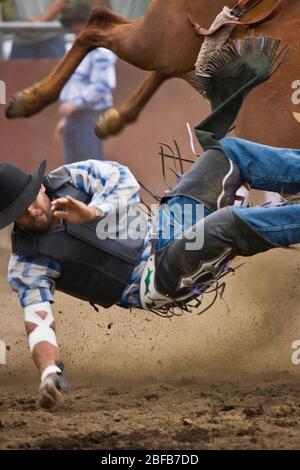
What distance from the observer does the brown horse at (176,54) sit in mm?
5051

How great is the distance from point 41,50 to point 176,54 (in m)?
2.66

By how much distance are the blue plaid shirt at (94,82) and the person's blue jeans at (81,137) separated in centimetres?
8

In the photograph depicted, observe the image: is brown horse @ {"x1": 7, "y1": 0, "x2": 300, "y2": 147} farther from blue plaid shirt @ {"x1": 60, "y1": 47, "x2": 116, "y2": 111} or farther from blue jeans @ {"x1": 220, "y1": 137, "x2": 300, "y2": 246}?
blue plaid shirt @ {"x1": 60, "y1": 47, "x2": 116, "y2": 111}

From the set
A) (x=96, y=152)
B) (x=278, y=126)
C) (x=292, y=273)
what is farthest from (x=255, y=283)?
(x=96, y=152)

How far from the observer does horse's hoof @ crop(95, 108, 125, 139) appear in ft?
19.9

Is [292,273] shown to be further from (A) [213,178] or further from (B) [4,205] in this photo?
(B) [4,205]

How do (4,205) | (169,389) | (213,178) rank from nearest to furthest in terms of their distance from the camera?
(4,205)
(213,178)
(169,389)

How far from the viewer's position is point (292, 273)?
18.3 feet

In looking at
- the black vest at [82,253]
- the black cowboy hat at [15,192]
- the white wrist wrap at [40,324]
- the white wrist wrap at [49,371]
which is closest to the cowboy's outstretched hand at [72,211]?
the black cowboy hat at [15,192]

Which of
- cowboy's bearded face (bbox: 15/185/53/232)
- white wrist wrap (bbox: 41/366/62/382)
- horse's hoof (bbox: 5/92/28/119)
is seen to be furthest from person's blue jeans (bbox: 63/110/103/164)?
white wrist wrap (bbox: 41/366/62/382)

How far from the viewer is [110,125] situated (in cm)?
607

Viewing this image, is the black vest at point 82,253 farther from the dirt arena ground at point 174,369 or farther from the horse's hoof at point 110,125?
the horse's hoof at point 110,125

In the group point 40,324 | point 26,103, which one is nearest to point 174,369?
point 40,324

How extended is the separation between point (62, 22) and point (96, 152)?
3.26 feet
